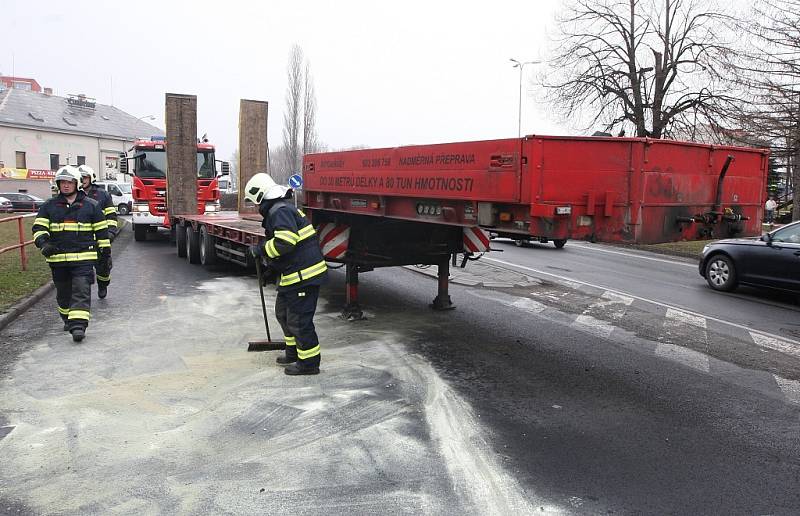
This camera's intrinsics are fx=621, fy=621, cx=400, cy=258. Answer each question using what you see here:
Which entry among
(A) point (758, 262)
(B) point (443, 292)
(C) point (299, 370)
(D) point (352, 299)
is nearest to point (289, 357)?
(C) point (299, 370)

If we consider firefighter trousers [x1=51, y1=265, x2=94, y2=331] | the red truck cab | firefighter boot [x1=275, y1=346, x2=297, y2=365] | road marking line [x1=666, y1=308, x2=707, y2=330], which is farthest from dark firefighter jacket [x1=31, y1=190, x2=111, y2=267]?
the red truck cab

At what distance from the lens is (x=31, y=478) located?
3693mm

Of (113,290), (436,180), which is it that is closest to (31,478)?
(436,180)

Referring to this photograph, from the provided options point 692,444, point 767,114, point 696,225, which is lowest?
point 692,444

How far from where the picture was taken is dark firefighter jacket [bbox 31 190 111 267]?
6871 millimetres

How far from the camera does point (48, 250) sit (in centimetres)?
680

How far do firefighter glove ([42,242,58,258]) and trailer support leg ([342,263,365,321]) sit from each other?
11.1 feet

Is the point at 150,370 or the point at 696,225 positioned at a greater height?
the point at 696,225

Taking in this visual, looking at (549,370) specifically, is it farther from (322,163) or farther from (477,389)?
(322,163)

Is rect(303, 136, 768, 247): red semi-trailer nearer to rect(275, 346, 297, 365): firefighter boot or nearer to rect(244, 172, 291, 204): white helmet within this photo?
rect(244, 172, 291, 204): white helmet

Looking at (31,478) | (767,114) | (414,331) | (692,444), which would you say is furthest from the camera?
(767,114)

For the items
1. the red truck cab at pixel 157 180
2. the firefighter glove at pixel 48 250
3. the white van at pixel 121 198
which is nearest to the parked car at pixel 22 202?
the white van at pixel 121 198

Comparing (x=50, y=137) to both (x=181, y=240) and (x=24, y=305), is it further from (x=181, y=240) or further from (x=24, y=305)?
(x=24, y=305)

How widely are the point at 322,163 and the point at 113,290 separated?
4.27 m
